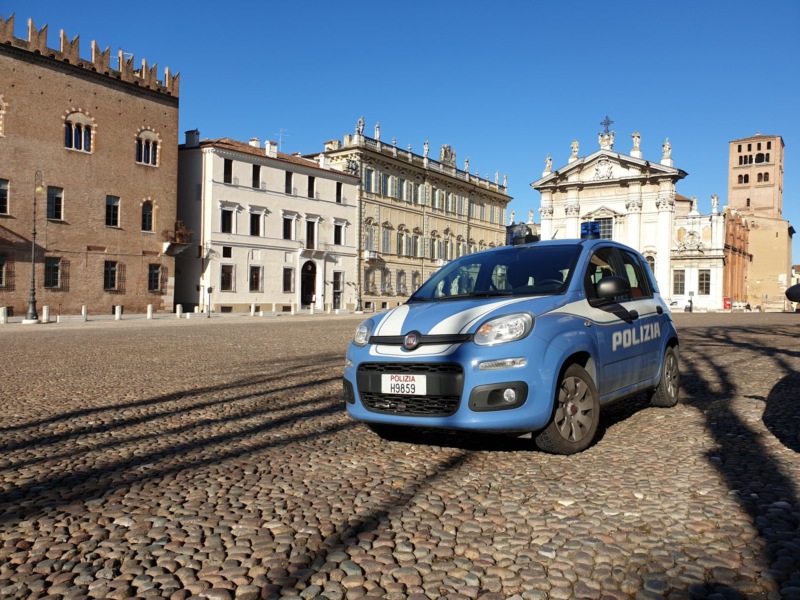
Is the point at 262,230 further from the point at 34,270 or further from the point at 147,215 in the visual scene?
the point at 34,270

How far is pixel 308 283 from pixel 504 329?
47.7 m

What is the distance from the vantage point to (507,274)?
6.16m

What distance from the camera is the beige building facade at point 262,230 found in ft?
145

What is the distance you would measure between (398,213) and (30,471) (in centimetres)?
5619

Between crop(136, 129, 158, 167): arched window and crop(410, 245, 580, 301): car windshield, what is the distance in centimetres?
3805

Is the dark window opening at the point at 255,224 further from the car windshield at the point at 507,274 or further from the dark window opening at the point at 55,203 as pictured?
the car windshield at the point at 507,274

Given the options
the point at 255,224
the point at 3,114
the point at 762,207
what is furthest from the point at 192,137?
the point at 762,207

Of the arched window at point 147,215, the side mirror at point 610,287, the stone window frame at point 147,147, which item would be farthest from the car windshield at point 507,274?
the stone window frame at point 147,147

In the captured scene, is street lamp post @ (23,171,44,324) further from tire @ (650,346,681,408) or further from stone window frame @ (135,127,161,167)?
tire @ (650,346,681,408)

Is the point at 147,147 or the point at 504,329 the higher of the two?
the point at 147,147

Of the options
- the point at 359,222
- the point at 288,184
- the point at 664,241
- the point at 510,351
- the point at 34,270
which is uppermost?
the point at 288,184

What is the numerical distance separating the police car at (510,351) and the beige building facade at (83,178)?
31.9 meters

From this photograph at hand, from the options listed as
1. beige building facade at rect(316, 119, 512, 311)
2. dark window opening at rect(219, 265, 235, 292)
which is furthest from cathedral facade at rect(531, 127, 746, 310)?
dark window opening at rect(219, 265, 235, 292)

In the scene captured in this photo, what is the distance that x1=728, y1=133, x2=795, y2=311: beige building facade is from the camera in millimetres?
90938
